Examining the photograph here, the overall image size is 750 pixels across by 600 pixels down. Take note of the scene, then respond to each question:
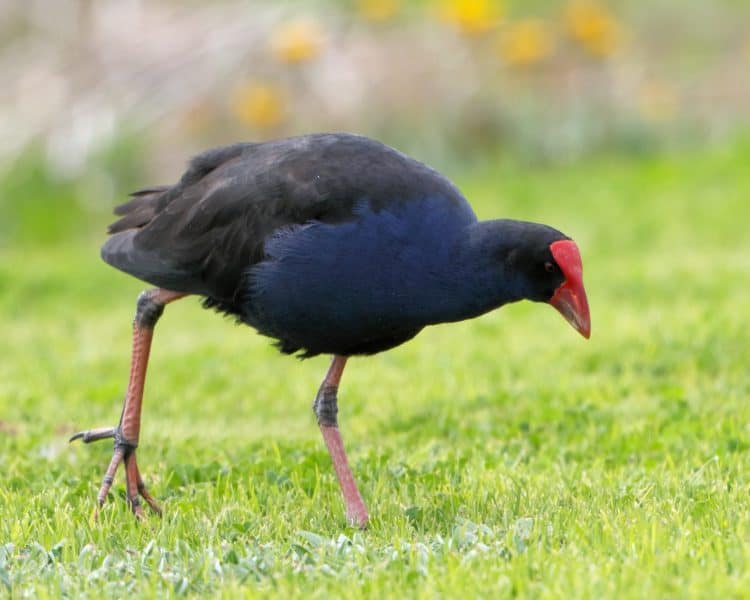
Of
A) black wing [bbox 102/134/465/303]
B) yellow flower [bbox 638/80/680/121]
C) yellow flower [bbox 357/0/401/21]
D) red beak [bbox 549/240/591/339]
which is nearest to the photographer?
red beak [bbox 549/240/591/339]

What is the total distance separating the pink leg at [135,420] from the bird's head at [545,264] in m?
1.51

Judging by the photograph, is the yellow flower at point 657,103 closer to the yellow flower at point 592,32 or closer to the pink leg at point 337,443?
the yellow flower at point 592,32

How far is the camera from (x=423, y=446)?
661 cm

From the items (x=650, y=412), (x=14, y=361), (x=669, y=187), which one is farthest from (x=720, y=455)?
(x=669, y=187)

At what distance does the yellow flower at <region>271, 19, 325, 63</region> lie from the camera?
14.0 meters

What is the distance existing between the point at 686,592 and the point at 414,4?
13954mm

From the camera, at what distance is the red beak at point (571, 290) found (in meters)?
4.89

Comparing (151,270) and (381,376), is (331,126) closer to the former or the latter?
(381,376)

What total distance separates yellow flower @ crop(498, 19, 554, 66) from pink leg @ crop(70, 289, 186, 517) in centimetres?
944

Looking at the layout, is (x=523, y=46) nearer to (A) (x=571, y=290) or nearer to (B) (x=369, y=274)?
(A) (x=571, y=290)

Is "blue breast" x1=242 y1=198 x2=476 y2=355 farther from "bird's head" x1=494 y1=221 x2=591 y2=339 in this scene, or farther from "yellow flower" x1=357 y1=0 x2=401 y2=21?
"yellow flower" x1=357 y1=0 x2=401 y2=21

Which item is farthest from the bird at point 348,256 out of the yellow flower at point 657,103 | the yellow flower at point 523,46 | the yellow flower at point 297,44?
the yellow flower at point 657,103

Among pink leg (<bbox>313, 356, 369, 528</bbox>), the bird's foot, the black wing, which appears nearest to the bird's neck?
the black wing

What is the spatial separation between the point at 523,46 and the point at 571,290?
32.4ft
